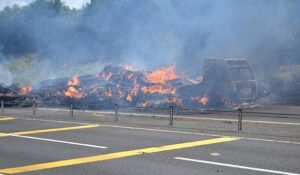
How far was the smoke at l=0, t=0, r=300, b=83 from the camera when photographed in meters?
38.1

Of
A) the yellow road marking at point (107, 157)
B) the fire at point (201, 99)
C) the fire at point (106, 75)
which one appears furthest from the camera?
the fire at point (106, 75)

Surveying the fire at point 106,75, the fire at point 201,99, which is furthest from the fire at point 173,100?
the fire at point 106,75

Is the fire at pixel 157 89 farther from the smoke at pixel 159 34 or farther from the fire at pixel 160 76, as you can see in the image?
the smoke at pixel 159 34

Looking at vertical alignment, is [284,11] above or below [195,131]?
above

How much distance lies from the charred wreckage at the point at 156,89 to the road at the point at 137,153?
1098cm

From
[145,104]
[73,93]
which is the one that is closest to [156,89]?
[145,104]

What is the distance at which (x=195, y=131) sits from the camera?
1634 centimetres

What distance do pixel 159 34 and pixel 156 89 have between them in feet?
41.9

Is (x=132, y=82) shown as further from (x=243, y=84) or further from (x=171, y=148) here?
(x=171, y=148)

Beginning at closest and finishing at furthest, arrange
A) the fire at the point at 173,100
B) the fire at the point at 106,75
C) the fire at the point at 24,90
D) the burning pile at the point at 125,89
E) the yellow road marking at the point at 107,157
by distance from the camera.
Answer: the yellow road marking at the point at 107,157 → the fire at the point at 173,100 → the burning pile at the point at 125,89 → the fire at the point at 106,75 → the fire at the point at 24,90

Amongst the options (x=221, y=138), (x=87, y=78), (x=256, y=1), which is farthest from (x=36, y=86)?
(x=221, y=138)

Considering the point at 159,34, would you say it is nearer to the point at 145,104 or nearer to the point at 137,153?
the point at 145,104

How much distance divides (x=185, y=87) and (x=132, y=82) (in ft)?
12.3

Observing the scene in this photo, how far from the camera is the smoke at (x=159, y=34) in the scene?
38.1 m
